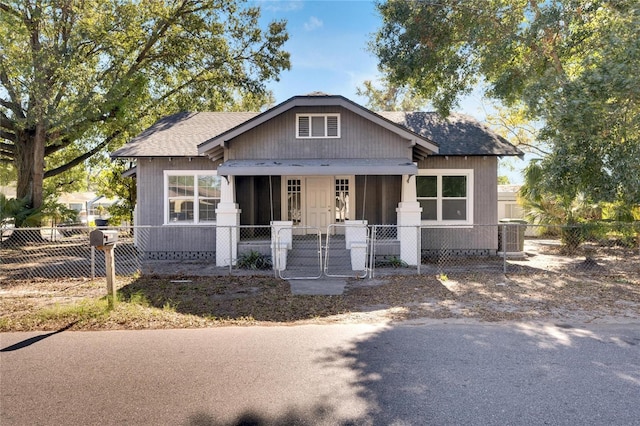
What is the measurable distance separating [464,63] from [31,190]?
20.3 metres

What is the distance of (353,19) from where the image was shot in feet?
60.5

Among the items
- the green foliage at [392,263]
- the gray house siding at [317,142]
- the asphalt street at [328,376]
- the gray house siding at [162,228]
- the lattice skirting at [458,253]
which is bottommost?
the asphalt street at [328,376]

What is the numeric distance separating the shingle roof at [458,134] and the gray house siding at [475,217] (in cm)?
36

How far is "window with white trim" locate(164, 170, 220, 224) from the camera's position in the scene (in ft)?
43.6

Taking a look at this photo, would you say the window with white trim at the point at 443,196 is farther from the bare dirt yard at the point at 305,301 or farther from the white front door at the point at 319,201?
the bare dirt yard at the point at 305,301

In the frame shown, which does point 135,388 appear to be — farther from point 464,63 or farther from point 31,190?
point 31,190

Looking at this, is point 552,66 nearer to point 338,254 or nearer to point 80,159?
point 338,254

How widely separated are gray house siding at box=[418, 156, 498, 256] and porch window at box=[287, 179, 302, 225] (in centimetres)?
425

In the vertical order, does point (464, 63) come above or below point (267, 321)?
above

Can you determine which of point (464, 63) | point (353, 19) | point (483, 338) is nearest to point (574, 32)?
point (464, 63)

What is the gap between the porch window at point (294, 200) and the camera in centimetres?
1412

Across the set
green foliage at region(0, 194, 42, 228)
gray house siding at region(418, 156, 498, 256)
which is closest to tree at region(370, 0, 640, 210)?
gray house siding at region(418, 156, 498, 256)

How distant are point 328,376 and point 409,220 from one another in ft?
26.4

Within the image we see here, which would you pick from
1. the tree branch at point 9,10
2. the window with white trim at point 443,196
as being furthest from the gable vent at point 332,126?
the tree branch at point 9,10
